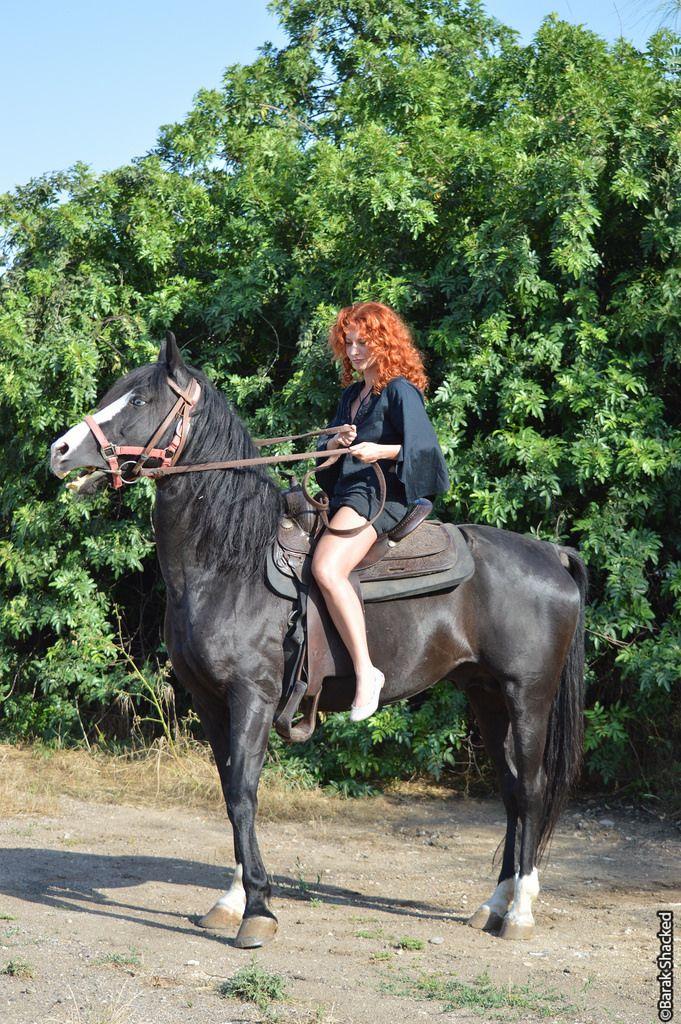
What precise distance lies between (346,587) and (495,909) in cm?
176

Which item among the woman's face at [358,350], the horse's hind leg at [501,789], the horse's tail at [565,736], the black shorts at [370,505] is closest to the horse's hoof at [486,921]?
the horse's hind leg at [501,789]

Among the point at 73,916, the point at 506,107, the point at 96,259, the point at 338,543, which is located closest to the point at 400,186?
the point at 506,107

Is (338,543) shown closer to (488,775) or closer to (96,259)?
(488,775)

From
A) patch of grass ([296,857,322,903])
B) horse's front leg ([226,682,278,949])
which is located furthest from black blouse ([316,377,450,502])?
patch of grass ([296,857,322,903])

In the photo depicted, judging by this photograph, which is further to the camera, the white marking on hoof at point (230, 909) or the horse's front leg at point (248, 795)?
the white marking on hoof at point (230, 909)

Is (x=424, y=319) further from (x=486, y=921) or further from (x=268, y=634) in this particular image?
(x=486, y=921)

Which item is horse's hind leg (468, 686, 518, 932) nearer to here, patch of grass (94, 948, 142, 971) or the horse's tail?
the horse's tail

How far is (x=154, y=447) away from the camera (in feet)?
14.0

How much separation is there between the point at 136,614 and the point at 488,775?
328 centimetres

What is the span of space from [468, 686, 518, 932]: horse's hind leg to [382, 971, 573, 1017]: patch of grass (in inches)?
33.4

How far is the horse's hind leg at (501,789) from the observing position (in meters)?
4.79

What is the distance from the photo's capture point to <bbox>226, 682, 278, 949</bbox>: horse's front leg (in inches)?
167

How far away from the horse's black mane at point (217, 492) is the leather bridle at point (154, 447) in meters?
0.05

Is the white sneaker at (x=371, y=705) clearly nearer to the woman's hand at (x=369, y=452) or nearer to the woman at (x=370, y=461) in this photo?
the woman at (x=370, y=461)
